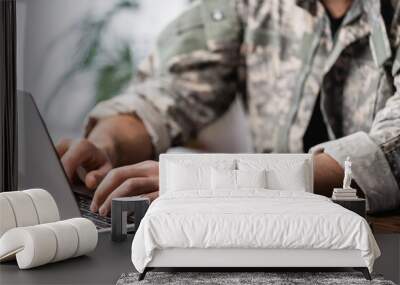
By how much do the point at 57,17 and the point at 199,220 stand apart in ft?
10.6

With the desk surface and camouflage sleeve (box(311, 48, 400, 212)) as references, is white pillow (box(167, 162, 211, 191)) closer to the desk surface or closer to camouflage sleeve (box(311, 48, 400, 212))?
the desk surface

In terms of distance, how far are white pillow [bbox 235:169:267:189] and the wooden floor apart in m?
1.32

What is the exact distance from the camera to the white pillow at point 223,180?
5.61 meters

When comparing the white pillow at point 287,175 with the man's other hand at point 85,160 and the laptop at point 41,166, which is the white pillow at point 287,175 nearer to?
the man's other hand at point 85,160

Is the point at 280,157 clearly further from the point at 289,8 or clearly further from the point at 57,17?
the point at 57,17

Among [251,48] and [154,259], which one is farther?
[251,48]

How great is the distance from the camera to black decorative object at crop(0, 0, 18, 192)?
20.6ft

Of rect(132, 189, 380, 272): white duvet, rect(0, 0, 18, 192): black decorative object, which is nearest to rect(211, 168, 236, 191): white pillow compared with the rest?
rect(132, 189, 380, 272): white duvet

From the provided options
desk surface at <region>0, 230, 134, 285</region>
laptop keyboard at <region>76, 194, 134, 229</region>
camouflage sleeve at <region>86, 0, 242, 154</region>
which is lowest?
laptop keyboard at <region>76, 194, 134, 229</region>

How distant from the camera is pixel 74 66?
21.4 ft

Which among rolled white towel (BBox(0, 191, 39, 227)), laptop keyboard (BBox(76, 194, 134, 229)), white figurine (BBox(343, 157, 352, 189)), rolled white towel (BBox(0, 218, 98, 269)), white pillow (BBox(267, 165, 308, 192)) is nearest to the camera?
rolled white towel (BBox(0, 218, 98, 269))

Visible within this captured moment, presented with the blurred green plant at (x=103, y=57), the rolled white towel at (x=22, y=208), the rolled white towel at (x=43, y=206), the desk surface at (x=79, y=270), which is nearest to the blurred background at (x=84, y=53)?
the blurred green plant at (x=103, y=57)

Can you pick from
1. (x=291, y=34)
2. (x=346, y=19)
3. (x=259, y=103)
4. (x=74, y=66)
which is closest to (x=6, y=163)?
(x=74, y=66)

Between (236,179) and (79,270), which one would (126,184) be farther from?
(79,270)
